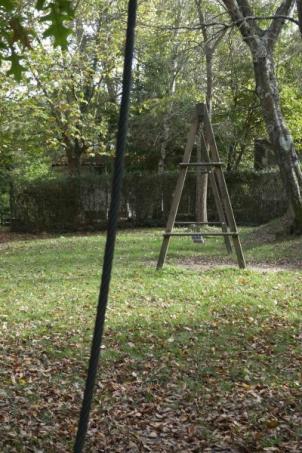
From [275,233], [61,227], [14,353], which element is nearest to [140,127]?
[61,227]

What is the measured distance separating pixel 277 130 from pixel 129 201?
11719mm

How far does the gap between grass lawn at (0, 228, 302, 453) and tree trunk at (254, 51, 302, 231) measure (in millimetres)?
4025

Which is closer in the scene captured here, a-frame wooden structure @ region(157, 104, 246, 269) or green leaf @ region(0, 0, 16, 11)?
green leaf @ region(0, 0, 16, 11)

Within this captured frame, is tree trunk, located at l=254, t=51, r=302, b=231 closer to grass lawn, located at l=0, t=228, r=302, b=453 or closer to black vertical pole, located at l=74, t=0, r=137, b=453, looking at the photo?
grass lawn, located at l=0, t=228, r=302, b=453

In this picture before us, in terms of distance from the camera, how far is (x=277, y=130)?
44.0ft

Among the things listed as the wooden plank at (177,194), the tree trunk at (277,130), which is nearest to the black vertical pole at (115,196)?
the wooden plank at (177,194)

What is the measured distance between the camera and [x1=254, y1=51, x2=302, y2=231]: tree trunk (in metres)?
13.3

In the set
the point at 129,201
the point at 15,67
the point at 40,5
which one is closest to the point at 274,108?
the point at 15,67

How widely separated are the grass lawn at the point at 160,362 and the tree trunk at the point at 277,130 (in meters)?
4.02

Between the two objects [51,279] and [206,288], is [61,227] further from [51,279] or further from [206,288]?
[206,288]

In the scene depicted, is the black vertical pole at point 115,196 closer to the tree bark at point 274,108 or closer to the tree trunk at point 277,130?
the tree bark at point 274,108

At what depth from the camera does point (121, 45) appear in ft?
72.5

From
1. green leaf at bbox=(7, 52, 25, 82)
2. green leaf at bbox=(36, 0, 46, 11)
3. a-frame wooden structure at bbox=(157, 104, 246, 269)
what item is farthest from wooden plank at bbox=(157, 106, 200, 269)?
green leaf at bbox=(36, 0, 46, 11)

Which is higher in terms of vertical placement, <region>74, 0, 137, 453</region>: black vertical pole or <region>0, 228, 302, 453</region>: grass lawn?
<region>74, 0, 137, 453</region>: black vertical pole
